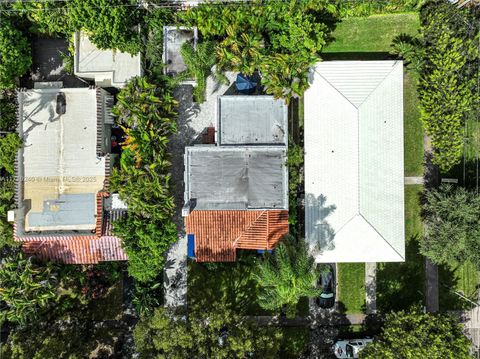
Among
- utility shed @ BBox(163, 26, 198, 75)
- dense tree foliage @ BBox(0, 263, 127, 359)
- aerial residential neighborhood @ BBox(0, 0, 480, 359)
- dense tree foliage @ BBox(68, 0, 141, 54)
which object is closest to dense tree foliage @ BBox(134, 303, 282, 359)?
aerial residential neighborhood @ BBox(0, 0, 480, 359)

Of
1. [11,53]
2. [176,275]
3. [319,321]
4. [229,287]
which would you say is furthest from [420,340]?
[11,53]

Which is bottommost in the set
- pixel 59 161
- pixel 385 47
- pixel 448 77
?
pixel 59 161

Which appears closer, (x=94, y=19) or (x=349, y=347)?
(x=94, y=19)

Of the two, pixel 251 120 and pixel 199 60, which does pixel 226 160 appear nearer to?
pixel 251 120

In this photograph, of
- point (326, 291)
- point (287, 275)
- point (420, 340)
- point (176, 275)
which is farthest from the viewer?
point (176, 275)

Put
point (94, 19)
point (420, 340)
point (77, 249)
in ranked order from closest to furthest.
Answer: point (420, 340) → point (94, 19) → point (77, 249)

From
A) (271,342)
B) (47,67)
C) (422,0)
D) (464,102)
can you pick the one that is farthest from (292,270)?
(47,67)
